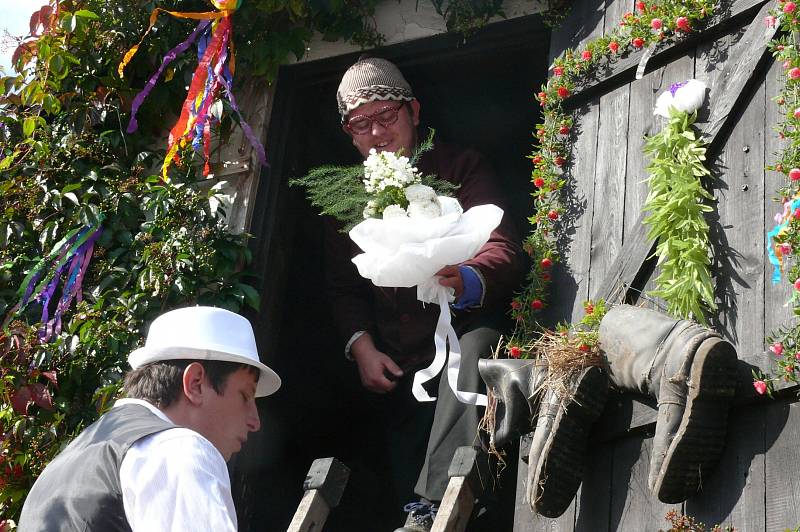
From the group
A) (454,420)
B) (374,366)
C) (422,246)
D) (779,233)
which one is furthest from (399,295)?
(779,233)

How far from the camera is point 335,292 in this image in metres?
4.77

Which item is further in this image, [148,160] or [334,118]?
[334,118]

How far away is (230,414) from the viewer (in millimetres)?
2785

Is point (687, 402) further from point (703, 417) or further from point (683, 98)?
point (683, 98)

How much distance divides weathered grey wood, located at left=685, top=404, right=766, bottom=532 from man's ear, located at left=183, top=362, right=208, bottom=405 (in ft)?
4.33

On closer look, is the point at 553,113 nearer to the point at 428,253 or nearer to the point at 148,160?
the point at 428,253

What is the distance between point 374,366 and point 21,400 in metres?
1.31

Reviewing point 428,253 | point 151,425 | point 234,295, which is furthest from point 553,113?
point 151,425

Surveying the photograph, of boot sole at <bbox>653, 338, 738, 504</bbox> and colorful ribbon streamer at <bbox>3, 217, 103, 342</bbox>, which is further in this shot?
colorful ribbon streamer at <bbox>3, 217, 103, 342</bbox>

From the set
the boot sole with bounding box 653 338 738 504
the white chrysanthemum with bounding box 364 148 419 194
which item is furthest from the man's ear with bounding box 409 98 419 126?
the boot sole with bounding box 653 338 738 504

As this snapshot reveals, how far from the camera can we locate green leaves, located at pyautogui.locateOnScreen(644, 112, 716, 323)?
3.22 m

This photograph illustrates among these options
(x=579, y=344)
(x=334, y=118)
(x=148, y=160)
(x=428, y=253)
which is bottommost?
(x=579, y=344)

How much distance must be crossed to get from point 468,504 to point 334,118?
7.69 ft

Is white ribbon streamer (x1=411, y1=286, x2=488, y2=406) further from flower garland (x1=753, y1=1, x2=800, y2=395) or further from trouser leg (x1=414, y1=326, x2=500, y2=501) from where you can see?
flower garland (x1=753, y1=1, x2=800, y2=395)
